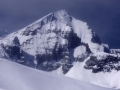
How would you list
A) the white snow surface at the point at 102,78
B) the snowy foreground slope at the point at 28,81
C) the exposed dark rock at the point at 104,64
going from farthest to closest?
1. the exposed dark rock at the point at 104,64
2. the white snow surface at the point at 102,78
3. the snowy foreground slope at the point at 28,81

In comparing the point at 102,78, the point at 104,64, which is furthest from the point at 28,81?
the point at 104,64

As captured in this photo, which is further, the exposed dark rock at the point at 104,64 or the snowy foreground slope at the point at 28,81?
the exposed dark rock at the point at 104,64

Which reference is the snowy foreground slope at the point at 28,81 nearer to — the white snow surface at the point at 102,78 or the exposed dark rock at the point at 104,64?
the white snow surface at the point at 102,78

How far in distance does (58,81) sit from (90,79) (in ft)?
443

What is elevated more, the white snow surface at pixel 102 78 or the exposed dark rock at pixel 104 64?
the exposed dark rock at pixel 104 64

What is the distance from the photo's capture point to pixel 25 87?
39219 mm

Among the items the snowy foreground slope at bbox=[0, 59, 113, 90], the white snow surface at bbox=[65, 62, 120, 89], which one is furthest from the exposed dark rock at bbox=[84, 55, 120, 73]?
the snowy foreground slope at bbox=[0, 59, 113, 90]

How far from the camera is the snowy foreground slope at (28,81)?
3912 cm

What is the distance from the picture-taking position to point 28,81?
41781 millimetres

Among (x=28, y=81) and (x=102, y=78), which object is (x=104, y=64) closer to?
(x=102, y=78)

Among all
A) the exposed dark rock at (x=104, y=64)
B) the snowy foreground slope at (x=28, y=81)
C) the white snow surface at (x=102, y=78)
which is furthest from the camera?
the exposed dark rock at (x=104, y=64)

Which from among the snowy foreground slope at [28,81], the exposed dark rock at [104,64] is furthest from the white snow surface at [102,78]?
the snowy foreground slope at [28,81]

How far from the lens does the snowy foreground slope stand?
3912 centimetres

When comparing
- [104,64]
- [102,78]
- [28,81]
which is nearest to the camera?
[28,81]
